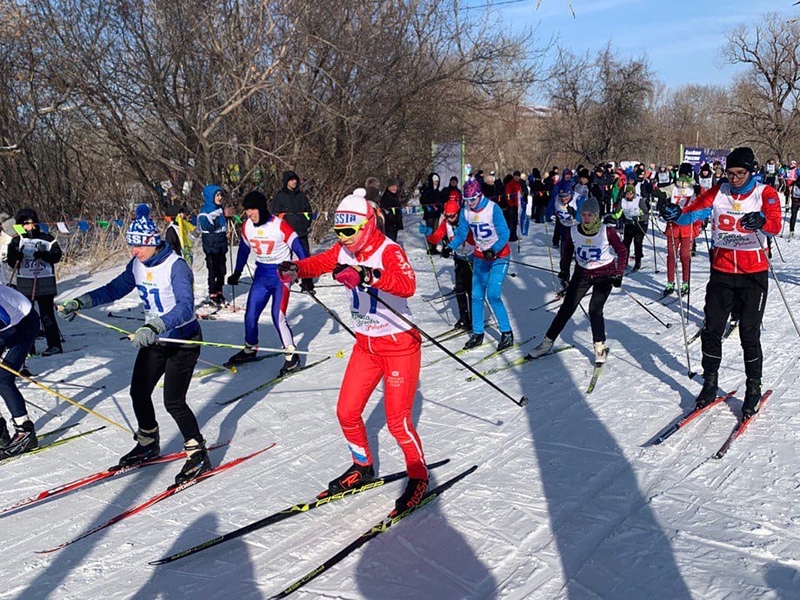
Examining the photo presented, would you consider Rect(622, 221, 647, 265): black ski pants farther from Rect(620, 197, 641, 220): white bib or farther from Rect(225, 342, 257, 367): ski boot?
Rect(225, 342, 257, 367): ski boot

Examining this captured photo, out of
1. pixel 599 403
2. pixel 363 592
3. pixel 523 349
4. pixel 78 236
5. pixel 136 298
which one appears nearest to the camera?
pixel 363 592

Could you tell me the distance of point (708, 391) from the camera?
560 cm

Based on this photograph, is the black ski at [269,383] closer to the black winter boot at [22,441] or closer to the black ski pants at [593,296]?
the black winter boot at [22,441]

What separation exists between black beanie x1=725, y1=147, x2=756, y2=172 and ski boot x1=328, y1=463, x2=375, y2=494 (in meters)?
3.57

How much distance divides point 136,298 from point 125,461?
6.40 m

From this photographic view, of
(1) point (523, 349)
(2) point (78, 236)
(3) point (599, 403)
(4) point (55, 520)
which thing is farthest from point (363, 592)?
(2) point (78, 236)

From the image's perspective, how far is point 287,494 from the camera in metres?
4.54

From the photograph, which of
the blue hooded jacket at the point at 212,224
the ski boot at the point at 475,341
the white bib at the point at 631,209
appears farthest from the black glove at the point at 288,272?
the white bib at the point at 631,209

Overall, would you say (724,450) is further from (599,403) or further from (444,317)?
(444,317)

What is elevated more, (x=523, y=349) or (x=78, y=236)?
(x=78, y=236)

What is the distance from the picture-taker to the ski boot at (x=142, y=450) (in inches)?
197

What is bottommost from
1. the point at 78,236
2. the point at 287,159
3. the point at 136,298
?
the point at 136,298

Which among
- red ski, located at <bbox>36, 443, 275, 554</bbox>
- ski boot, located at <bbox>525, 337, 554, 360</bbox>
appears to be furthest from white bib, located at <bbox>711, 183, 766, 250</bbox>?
red ski, located at <bbox>36, 443, 275, 554</bbox>

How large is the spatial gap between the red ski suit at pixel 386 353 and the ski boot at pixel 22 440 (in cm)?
282
